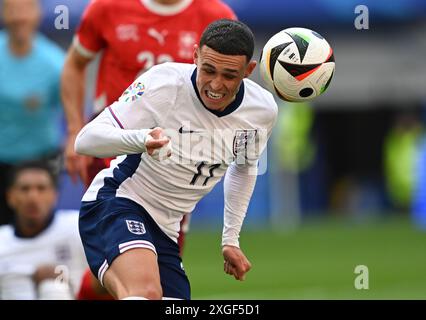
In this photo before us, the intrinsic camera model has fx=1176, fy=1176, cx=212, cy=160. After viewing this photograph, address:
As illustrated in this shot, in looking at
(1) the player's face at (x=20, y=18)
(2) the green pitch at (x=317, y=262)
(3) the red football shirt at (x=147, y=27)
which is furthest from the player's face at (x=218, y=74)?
(2) the green pitch at (x=317, y=262)

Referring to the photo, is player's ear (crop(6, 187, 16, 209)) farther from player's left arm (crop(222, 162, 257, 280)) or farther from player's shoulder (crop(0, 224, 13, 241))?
player's left arm (crop(222, 162, 257, 280))

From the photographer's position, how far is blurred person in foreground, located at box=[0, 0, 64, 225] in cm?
1038

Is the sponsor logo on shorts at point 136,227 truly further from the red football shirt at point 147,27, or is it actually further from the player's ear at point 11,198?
the player's ear at point 11,198

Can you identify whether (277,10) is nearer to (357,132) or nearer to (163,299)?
(357,132)

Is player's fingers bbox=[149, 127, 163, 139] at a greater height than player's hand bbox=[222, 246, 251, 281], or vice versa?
player's fingers bbox=[149, 127, 163, 139]

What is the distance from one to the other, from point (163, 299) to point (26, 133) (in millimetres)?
4279

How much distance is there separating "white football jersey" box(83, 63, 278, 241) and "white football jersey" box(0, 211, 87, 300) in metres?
2.40

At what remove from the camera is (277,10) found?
24.8 metres

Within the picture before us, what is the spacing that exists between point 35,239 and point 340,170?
2094 centimetres

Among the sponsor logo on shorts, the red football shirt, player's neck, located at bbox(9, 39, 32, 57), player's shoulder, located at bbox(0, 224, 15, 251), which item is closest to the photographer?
the sponsor logo on shorts

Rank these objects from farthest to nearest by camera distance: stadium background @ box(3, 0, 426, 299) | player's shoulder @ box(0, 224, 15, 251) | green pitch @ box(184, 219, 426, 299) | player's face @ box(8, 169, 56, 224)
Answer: stadium background @ box(3, 0, 426, 299)
green pitch @ box(184, 219, 426, 299)
player's shoulder @ box(0, 224, 15, 251)
player's face @ box(8, 169, 56, 224)

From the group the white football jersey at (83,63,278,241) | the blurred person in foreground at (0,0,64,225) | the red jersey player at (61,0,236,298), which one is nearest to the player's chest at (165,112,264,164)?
the white football jersey at (83,63,278,241)
